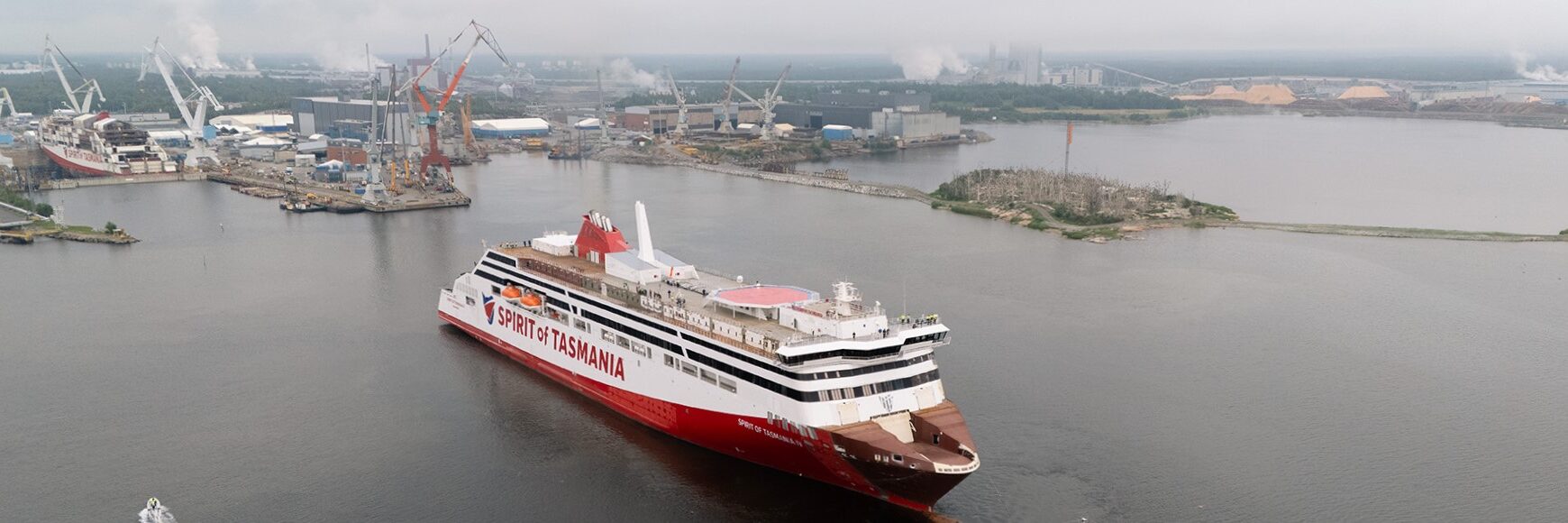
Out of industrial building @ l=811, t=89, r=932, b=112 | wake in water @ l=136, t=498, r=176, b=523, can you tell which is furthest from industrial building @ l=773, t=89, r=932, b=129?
wake in water @ l=136, t=498, r=176, b=523

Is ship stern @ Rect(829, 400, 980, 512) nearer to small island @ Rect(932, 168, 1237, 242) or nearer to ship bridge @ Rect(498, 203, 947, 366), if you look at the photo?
ship bridge @ Rect(498, 203, 947, 366)

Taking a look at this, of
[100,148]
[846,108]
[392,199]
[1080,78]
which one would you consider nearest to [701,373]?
[392,199]

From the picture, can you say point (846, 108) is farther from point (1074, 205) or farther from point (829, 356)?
point (829, 356)

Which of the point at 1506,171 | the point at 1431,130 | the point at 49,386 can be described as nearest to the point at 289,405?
the point at 49,386

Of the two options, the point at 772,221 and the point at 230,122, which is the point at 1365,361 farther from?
the point at 230,122

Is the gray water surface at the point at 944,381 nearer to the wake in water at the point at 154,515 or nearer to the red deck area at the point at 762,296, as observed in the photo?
the wake in water at the point at 154,515

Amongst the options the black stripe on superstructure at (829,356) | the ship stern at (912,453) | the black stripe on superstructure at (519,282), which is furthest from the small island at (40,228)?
the ship stern at (912,453)
